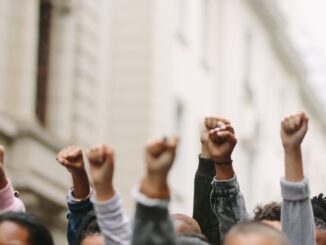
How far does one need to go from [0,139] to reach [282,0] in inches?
980

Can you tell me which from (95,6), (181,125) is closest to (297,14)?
(181,125)

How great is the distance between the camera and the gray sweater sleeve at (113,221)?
4969mm

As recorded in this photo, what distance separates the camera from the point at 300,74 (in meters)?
43.0

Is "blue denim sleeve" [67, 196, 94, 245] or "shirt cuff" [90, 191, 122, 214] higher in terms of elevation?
"shirt cuff" [90, 191, 122, 214]

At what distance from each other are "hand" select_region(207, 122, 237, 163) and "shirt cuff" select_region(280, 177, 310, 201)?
14.0 inches

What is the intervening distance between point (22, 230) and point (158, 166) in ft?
3.53

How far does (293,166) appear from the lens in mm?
5469

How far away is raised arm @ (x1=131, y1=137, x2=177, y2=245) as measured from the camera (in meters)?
4.56

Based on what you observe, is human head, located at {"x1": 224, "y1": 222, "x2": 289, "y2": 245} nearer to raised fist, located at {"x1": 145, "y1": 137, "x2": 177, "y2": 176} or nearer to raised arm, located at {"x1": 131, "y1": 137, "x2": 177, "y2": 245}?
raised arm, located at {"x1": 131, "y1": 137, "x2": 177, "y2": 245}

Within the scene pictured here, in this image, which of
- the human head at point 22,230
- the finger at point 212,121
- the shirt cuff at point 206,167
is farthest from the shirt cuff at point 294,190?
the shirt cuff at point 206,167

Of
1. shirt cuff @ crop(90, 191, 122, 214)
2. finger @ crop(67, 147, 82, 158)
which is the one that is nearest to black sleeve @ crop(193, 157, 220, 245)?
finger @ crop(67, 147, 82, 158)

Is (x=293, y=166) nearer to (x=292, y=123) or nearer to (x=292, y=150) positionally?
(x=292, y=150)

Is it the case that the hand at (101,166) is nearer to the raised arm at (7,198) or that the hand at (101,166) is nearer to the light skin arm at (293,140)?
the light skin arm at (293,140)

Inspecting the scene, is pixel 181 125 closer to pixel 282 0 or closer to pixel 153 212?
pixel 282 0
